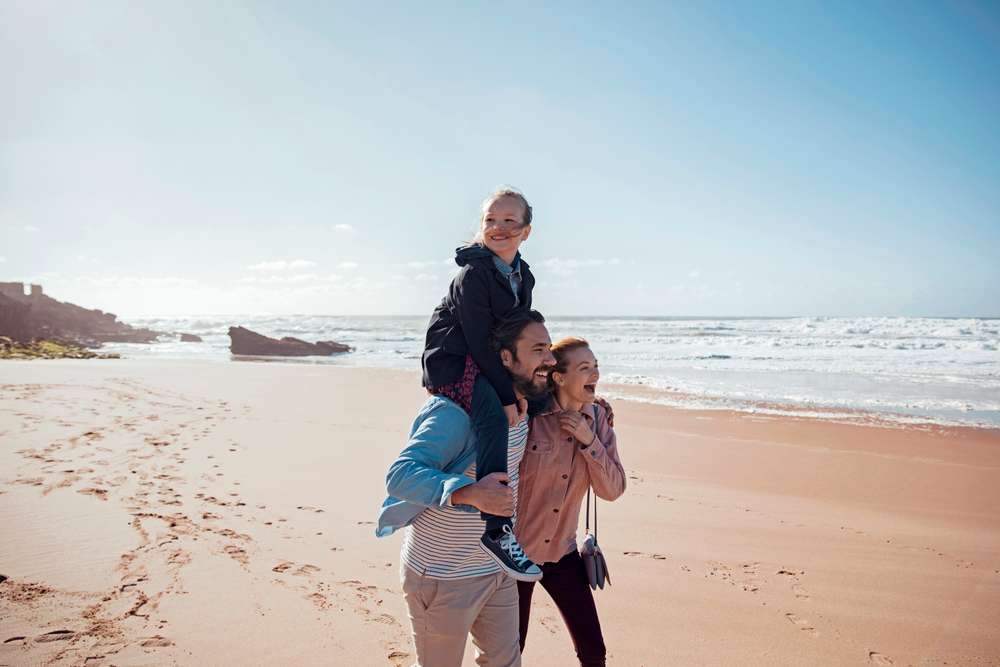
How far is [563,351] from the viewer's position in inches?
102

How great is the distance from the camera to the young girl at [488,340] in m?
1.91

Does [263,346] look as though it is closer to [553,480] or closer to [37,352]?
[37,352]

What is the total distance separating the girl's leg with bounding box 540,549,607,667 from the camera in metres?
2.53

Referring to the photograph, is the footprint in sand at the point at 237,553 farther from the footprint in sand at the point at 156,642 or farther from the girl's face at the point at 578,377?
the girl's face at the point at 578,377

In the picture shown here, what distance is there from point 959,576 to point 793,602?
168 centimetres

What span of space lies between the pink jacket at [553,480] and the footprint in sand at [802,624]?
7.62 ft

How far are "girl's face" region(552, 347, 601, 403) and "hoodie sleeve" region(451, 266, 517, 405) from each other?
0.45 metres

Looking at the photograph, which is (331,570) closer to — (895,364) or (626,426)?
(626,426)

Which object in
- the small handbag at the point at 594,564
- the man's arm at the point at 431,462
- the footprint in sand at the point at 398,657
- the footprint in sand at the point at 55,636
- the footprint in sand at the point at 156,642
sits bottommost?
the footprint in sand at the point at 398,657

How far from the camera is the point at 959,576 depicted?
4719mm

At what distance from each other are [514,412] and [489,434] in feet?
0.67

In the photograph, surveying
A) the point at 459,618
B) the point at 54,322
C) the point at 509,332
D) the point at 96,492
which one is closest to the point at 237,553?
the point at 96,492

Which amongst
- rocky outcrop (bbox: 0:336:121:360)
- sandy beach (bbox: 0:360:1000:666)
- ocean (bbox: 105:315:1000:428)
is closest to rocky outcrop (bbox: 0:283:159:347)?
rocky outcrop (bbox: 0:336:121:360)

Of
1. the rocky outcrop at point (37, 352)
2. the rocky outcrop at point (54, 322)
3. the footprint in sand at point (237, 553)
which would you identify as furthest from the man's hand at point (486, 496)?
the rocky outcrop at point (54, 322)
